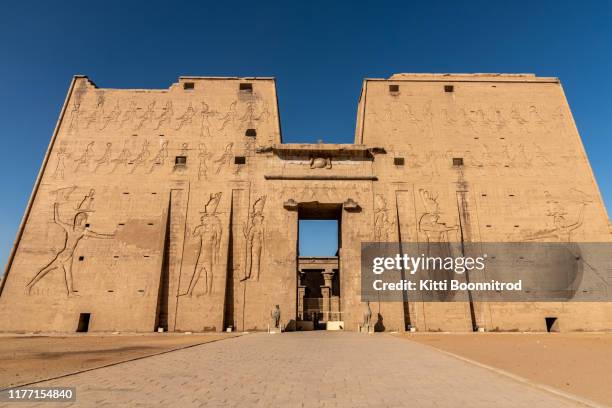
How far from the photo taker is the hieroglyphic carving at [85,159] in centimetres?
1838

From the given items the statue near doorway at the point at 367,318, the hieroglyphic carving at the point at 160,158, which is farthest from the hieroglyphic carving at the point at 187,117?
the statue near doorway at the point at 367,318

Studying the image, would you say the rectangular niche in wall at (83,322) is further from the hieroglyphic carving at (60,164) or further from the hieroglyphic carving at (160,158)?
the hieroglyphic carving at (160,158)

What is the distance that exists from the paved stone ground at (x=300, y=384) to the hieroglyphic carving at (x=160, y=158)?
13.0 metres

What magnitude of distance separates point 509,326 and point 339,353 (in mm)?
11735

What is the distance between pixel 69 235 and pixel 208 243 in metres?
6.28

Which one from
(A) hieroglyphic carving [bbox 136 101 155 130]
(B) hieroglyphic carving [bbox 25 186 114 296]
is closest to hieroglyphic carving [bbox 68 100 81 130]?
(A) hieroglyphic carving [bbox 136 101 155 130]

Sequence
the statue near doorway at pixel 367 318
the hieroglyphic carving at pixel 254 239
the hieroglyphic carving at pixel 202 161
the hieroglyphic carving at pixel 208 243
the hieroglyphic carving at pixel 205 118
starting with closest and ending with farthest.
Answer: the statue near doorway at pixel 367 318, the hieroglyphic carving at pixel 208 243, the hieroglyphic carving at pixel 254 239, the hieroglyphic carving at pixel 202 161, the hieroglyphic carving at pixel 205 118

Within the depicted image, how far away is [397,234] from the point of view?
690 inches

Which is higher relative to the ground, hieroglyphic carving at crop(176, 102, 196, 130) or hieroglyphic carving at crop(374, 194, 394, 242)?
hieroglyphic carving at crop(176, 102, 196, 130)

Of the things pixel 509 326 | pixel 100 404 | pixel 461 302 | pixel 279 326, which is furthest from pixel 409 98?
pixel 100 404

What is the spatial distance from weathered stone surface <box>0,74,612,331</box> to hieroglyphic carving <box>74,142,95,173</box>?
3.9 inches

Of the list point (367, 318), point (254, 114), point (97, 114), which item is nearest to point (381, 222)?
point (367, 318)

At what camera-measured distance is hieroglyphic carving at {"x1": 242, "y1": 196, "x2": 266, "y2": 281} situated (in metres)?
16.9
